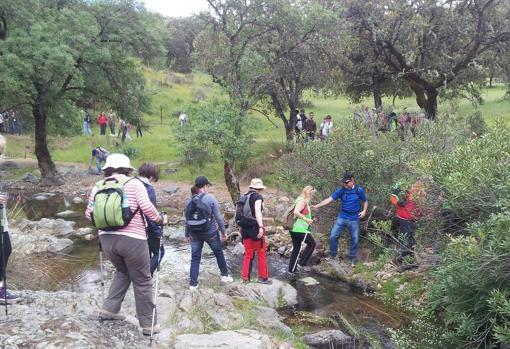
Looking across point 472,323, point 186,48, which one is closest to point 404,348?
point 472,323

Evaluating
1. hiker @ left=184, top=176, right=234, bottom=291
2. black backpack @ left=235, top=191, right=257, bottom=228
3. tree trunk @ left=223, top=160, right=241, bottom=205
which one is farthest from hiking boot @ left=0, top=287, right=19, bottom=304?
tree trunk @ left=223, top=160, right=241, bottom=205

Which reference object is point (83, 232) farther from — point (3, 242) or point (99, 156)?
point (99, 156)

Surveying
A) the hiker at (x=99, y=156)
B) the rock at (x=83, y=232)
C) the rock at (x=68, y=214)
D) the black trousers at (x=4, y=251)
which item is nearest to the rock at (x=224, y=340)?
the black trousers at (x=4, y=251)

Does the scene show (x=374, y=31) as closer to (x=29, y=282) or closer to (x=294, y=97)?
(x=294, y=97)

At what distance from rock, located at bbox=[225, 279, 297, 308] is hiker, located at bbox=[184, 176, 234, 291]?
2.23ft

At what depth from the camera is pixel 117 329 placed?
223 inches

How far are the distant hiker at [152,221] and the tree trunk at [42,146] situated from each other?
54.7 feet

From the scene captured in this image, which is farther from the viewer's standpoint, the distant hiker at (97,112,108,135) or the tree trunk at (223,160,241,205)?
the distant hiker at (97,112,108,135)

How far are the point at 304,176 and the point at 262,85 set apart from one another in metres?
5.99

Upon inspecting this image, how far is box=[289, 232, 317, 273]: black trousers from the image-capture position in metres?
9.86

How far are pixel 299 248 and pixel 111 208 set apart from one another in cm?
555

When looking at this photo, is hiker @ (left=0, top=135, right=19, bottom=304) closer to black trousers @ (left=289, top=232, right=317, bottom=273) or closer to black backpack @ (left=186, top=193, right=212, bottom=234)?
black backpack @ (left=186, top=193, right=212, bottom=234)

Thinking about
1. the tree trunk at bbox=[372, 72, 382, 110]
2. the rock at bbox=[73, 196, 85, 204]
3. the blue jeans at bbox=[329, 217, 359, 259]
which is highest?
the tree trunk at bbox=[372, 72, 382, 110]

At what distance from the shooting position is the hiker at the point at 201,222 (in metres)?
8.16
